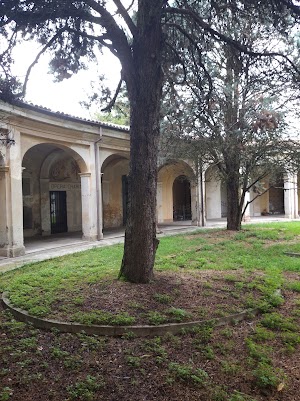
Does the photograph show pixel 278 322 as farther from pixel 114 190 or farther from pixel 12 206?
pixel 114 190

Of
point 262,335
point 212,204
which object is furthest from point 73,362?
point 212,204

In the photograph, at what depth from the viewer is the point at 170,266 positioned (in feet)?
26.1

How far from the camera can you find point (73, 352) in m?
3.87

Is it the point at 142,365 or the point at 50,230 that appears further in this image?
the point at 50,230

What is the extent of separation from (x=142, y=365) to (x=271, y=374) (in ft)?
4.16

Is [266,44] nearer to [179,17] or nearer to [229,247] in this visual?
[179,17]

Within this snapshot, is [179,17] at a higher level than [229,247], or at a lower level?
higher

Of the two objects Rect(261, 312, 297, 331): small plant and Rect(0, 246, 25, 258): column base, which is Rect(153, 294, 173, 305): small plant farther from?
Rect(0, 246, 25, 258): column base

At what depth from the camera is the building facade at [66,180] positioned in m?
A: 10.9

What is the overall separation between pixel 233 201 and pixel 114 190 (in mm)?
7911

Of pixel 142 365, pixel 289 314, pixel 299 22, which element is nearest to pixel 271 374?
pixel 142 365

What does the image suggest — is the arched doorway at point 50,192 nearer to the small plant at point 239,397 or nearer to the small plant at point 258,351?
the small plant at point 258,351

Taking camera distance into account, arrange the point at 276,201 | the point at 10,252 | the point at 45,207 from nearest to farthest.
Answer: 1. the point at 10,252
2. the point at 45,207
3. the point at 276,201

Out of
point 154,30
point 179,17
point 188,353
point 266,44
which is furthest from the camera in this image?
point 266,44
